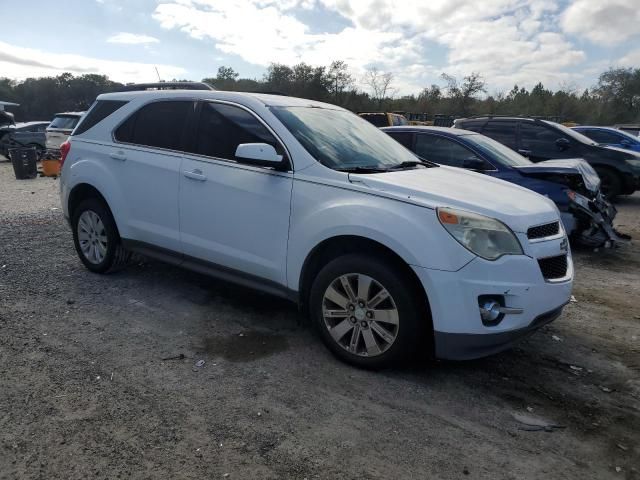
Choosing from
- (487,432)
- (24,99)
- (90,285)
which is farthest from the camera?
(24,99)

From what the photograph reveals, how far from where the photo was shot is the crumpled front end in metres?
6.33

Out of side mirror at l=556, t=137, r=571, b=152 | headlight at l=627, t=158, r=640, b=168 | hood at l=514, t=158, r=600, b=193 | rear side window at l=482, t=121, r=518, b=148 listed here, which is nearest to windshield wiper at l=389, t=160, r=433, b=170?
hood at l=514, t=158, r=600, b=193

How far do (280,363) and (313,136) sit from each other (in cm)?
171

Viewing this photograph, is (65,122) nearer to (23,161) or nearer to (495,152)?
(23,161)

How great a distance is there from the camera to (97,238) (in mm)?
4988

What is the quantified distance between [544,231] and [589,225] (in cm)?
374

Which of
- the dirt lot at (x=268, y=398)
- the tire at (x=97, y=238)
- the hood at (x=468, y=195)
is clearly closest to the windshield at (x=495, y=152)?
the dirt lot at (x=268, y=398)

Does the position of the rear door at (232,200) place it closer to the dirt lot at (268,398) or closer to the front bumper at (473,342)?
the dirt lot at (268,398)

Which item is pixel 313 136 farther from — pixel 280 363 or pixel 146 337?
pixel 146 337

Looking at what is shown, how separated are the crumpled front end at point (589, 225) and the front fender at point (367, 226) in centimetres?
426

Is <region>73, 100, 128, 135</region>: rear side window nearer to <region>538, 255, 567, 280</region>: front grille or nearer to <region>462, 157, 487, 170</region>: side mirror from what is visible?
<region>538, 255, 567, 280</region>: front grille

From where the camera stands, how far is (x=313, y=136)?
3729 mm

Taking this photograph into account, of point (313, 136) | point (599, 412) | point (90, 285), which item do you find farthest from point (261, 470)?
point (90, 285)

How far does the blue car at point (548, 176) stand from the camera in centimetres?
635
